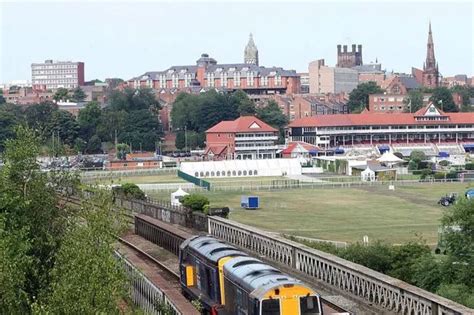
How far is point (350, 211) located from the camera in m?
69.7

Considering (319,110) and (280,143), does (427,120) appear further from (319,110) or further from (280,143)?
(319,110)

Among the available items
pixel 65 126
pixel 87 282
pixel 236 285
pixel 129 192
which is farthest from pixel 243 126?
pixel 87 282

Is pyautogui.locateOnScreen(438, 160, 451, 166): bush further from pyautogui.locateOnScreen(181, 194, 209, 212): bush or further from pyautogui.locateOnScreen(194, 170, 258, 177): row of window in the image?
pyautogui.locateOnScreen(181, 194, 209, 212): bush

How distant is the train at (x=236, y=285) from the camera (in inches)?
757

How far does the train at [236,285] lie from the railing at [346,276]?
259 centimetres

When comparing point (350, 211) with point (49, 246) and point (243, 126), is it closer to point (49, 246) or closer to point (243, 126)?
point (49, 246)

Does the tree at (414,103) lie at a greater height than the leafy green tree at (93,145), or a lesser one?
greater

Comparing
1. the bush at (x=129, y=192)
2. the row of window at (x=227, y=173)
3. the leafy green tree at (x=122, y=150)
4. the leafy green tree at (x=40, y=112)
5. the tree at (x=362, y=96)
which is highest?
the tree at (x=362, y=96)

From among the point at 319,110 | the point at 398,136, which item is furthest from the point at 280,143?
the point at 319,110

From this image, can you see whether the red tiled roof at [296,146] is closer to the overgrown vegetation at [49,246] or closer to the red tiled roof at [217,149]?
the red tiled roof at [217,149]

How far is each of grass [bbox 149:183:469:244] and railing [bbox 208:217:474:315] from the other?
640 inches

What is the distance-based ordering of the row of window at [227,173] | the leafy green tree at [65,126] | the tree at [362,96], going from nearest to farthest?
the row of window at [227,173] → the leafy green tree at [65,126] → the tree at [362,96]

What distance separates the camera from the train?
19.2 meters

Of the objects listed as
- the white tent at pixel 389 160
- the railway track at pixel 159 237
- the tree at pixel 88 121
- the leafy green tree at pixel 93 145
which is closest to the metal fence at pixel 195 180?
the white tent at pixel 389 160
